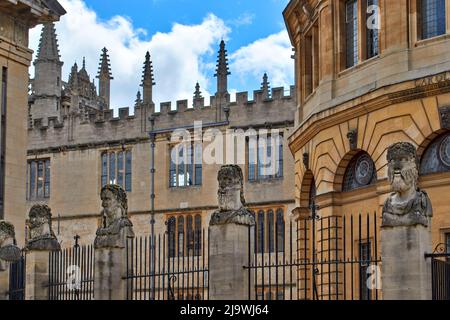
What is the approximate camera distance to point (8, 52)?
30.3 meters

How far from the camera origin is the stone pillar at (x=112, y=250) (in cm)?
1764

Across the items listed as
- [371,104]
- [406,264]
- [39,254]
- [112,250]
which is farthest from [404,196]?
[371,104]

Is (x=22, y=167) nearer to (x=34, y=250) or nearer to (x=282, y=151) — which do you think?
(x=34, y=250)

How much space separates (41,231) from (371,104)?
9.30m

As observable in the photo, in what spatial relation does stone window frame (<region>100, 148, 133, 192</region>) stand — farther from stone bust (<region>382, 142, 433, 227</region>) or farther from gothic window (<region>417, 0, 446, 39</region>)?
stone bust (<region>382, 142, 433, 227</region>)

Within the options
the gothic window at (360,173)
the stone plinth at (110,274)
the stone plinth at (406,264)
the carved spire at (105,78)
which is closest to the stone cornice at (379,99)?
the gothic window at (360,173)

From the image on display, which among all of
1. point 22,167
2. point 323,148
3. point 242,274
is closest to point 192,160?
point 22,167

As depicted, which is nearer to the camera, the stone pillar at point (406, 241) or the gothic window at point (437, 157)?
the stone pillar at point (406, 241)

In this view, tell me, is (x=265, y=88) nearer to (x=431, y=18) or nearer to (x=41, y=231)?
(x=431, y=18)

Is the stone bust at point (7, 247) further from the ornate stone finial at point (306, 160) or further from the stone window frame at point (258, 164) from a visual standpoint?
the stone window frame at point (258, 164)

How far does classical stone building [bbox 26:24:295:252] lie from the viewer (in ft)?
152

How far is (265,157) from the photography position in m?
46.2

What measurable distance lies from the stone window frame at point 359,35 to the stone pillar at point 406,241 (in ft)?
38.1

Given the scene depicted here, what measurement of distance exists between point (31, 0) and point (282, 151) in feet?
59.1
